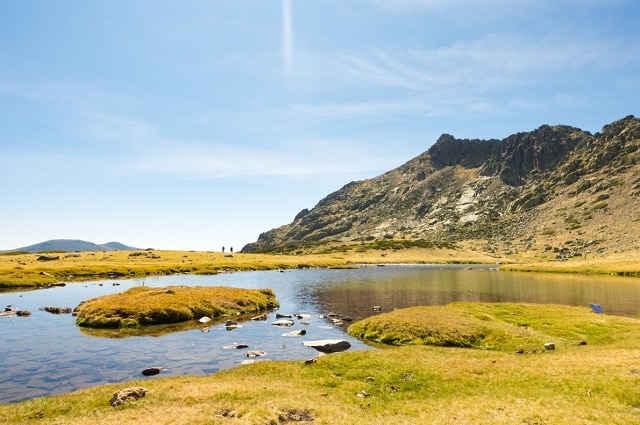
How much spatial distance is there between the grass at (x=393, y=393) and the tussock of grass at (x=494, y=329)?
447 cm

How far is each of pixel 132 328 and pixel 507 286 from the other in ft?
287

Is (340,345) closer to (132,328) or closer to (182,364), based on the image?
(182,364)

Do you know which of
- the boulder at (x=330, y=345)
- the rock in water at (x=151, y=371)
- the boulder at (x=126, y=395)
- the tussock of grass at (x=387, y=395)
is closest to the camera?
the tussock of grass at (x=387, y=395)

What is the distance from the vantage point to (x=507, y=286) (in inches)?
3947

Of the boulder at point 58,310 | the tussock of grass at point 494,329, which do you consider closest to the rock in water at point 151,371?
the tussock of grass at point 494,329

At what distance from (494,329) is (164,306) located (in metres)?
42.1

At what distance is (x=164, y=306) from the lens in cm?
5462

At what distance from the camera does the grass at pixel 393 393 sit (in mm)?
20109

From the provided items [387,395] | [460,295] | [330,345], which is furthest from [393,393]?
[460,295]

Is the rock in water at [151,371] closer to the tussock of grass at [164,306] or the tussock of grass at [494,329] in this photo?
the tussock of grass at [164,306]

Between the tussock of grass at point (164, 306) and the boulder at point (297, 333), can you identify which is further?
the tussock of grass at point (164, 306)

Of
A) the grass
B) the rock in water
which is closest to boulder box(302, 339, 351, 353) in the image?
the grass

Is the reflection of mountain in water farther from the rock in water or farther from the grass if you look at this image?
the rock in water

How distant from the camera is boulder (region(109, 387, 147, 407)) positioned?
2258 centimetres
